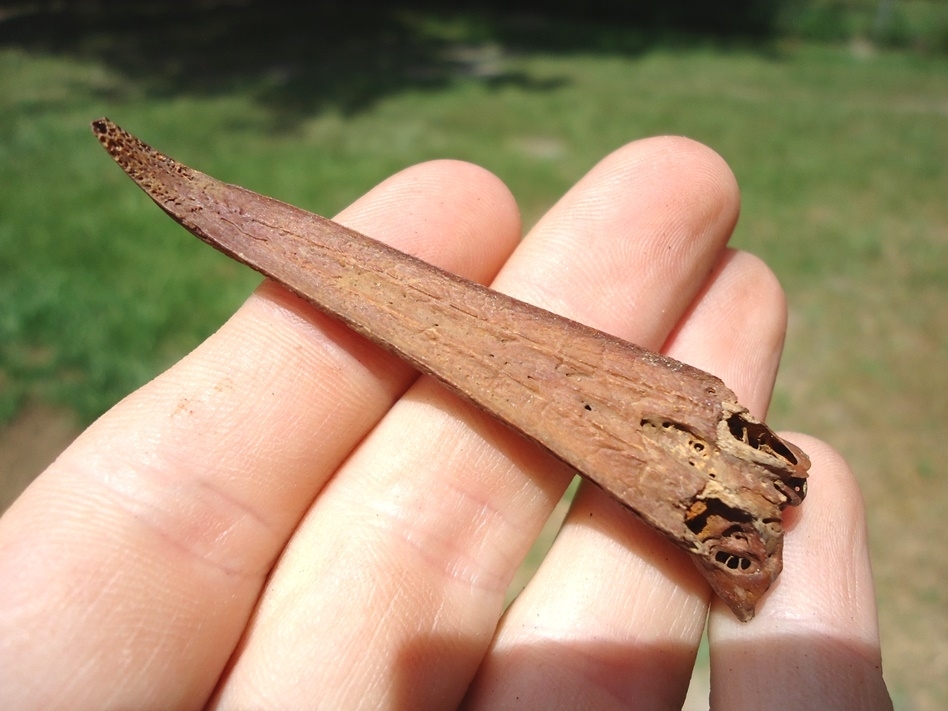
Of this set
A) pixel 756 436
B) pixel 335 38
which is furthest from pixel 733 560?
pixel 335 38

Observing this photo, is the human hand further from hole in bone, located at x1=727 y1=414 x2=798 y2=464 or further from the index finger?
hole in bone, located at x1=727 y1=414 x2=798 y2=464

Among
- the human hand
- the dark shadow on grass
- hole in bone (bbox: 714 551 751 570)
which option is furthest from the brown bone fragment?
the dark shadow on grass

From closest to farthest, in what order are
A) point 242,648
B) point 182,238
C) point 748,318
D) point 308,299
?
point 242,648, point 308,299, point 748,318, point 182,238

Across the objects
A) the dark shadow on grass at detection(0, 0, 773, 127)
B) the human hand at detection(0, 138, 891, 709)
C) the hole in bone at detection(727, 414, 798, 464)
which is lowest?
the dark shadow on grass at detection(0, 0, 773, 127)

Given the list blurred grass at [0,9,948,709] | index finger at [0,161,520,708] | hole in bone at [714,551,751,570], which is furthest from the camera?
blurred grass at [0,9,948,709]

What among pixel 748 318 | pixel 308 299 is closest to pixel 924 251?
pixel 748 318

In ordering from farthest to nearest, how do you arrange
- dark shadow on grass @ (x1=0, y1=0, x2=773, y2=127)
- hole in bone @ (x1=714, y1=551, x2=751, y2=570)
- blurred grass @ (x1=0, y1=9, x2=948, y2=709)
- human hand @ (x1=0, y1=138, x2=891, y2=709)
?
dark shadow on grass @ (x1=0, y1=0, x2=773, y2=127), blurred grass @ (x1=0, y1=9, x2=948, y2=709), hole in bone @ (x1=714, y1=551, x2=751, y2=570), human hand @ (x1=0, y1=138, x2=891, y2=709)

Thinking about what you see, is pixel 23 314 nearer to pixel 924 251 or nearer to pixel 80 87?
pixel 80 87
